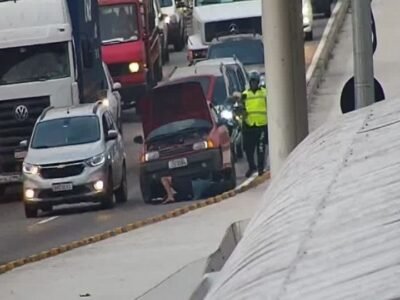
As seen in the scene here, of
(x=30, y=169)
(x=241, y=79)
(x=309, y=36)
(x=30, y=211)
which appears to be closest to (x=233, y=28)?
(x=309, y=36)

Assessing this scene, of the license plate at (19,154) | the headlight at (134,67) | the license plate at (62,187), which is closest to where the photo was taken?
the license plate at (62,187)

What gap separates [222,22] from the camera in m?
41.1

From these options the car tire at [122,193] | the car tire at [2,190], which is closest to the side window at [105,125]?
the car tire at [122,193]

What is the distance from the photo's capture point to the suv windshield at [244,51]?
36.4 m

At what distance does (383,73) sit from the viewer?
35.4 metres

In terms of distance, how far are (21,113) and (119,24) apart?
9941 millimetres

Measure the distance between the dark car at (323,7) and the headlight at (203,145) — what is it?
940 inches

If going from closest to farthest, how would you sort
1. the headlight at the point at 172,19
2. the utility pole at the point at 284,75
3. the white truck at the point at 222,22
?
the utility pole at the point at 284,75 < the white truck at the point at 222,22 < the headlight at the point at 172,19

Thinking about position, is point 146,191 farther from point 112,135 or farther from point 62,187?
point 62,187

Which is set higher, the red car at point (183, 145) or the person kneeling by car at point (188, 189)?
the red car at point (183, 145)

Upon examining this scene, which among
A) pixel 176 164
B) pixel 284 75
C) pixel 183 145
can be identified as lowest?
pixel 176 164

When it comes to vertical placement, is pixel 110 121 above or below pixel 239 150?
above

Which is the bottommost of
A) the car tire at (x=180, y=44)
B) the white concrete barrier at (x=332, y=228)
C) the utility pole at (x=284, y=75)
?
the car tire at (x=180, y=44)

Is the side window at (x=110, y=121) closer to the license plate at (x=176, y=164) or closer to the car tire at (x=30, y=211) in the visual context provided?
the license plate at (x=176, y=164)
